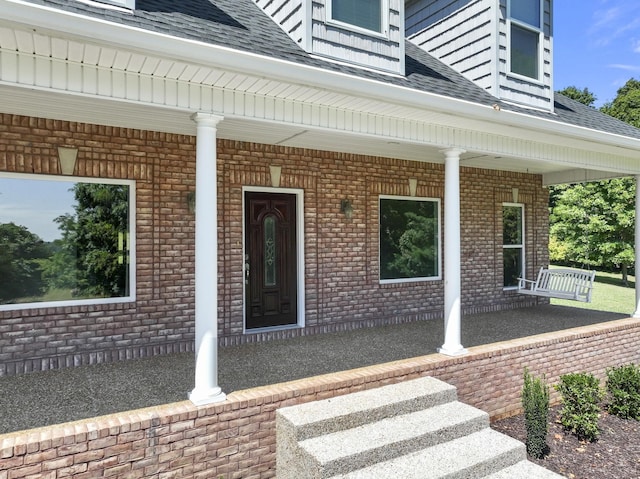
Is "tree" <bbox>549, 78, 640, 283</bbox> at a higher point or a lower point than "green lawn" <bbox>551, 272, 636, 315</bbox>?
higher

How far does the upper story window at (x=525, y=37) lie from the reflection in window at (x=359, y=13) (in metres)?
2.52

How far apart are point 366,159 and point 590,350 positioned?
4328mm

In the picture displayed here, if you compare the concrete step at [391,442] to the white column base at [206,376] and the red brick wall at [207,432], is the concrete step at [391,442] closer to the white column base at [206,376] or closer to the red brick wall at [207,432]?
the red brick wall at [207,432]

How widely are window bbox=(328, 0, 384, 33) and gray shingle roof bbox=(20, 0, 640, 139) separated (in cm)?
66

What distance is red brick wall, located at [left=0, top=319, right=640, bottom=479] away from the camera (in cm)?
291

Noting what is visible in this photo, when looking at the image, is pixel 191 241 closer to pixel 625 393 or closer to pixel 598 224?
pixel 625 393

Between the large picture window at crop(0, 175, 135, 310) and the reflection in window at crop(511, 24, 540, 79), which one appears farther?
the reflection in window at crop(511, 24, 540, 79)

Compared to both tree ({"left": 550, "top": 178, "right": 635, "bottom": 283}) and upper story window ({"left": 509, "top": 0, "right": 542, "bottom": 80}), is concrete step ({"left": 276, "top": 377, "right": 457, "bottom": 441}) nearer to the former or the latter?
upper story window ({"left": 509, "top": 0, "right": 542, "bottom": 80})

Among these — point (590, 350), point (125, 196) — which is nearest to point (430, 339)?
point (590, 350)

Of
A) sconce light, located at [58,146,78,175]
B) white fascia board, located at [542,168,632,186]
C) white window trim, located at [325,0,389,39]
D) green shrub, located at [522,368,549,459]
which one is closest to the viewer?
green shrub, located at [522,368,549,459]

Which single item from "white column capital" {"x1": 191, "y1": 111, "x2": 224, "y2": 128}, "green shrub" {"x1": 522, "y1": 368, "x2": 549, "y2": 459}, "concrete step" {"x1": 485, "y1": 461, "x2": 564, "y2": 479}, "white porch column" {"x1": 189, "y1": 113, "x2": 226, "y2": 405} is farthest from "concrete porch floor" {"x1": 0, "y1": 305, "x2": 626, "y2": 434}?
"white column capital" {"x1": 191, "y1": 111, "x2": 224, "y2": 128}

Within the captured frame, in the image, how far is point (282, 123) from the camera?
159 inches

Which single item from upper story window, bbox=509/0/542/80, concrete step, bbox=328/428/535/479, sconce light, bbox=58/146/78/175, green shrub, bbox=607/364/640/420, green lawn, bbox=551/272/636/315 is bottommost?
green shrub, bbox=607/364/640/420

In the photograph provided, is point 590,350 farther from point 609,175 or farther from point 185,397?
point 185,397
